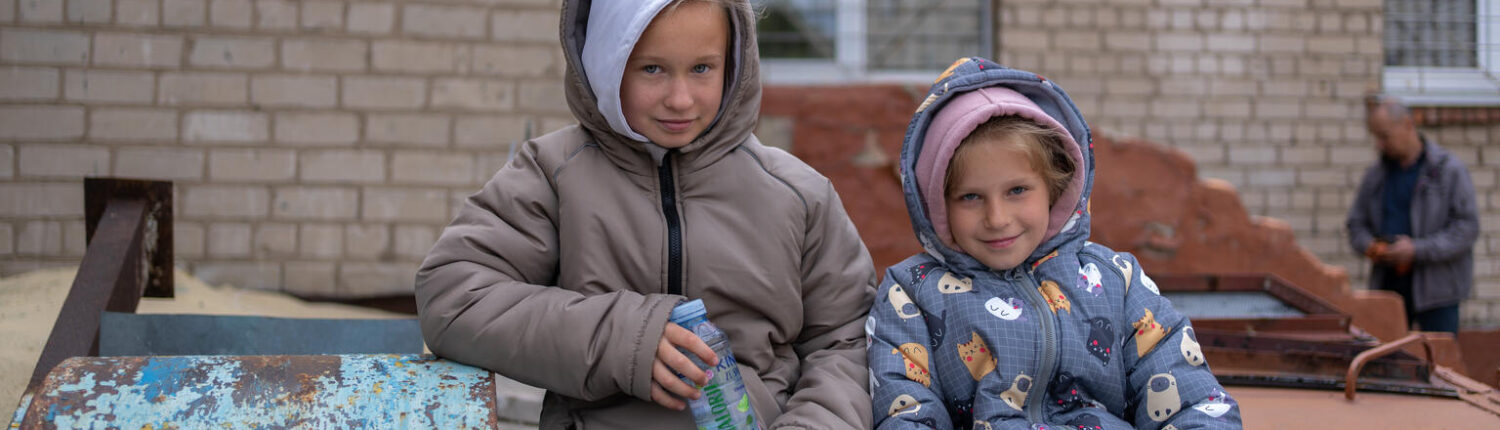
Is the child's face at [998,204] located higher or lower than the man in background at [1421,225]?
higher

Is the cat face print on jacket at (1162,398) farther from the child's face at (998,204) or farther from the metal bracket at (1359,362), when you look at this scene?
the metal bracket at (1359,362)

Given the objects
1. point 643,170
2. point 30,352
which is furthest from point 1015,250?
point 30,352

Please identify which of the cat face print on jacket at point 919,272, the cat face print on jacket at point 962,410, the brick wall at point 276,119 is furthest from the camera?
the brick wall at point 276,119

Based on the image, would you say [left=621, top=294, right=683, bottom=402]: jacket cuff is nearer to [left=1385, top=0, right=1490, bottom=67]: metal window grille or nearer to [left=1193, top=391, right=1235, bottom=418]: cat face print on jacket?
[left=1193, top=391, right=1235, bottom=418]: cat face print on jacket

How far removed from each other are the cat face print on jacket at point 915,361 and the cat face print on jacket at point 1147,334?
0.36m

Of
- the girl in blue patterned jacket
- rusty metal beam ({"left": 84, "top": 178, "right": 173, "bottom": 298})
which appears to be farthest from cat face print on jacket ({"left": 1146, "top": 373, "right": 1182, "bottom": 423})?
rusty metal beam ({"left": 84, "top": 178, "right": 173, "bottom": 298})

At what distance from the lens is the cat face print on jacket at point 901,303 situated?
6.06 ft

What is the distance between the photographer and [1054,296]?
1.83m

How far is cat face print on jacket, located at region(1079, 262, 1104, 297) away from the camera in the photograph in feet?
6.00

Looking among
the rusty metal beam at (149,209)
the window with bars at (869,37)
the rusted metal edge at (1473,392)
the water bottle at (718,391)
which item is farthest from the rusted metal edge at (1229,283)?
the window with bars at (869,37)

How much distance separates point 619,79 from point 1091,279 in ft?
2.89

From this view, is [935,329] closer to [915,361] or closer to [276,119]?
[915,361]

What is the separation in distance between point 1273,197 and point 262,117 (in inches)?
243

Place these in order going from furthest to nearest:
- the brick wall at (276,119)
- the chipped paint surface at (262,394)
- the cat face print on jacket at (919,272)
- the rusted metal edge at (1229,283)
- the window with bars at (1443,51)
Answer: the window with bars at (1443,51) → the brick wall at (276,119) → the rusted metal edge at (1229,283) → the cat face print on jacket at (919,272) → the chipped paint surface at (262,394)
